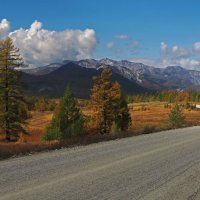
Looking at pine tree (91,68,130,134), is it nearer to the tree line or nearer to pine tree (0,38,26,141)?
the tree line

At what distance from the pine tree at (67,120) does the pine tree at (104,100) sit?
8.21 feet

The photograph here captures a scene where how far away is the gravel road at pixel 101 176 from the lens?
843 cm

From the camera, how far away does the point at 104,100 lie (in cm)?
5381

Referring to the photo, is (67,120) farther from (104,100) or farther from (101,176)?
(101,176)

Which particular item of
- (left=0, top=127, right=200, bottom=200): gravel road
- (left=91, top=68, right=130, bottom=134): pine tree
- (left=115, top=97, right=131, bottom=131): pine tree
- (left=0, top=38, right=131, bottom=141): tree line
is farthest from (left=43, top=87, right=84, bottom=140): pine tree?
(left=0, top=127, right=200, bottom=200): gravel road

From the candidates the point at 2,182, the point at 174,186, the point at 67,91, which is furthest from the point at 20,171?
the point at 67,91

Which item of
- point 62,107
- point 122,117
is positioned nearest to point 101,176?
point 62,107

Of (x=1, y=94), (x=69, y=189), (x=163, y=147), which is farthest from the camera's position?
(x=1, y=94)

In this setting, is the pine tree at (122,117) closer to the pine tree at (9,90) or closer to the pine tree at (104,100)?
the pine tree at (104,100)

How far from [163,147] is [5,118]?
29.1 metres

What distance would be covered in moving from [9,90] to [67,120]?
34.3 feet

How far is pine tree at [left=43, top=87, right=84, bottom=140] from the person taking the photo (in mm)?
50281

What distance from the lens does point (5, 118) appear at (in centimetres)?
4494

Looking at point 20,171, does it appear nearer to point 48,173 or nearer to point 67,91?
point 48,173
